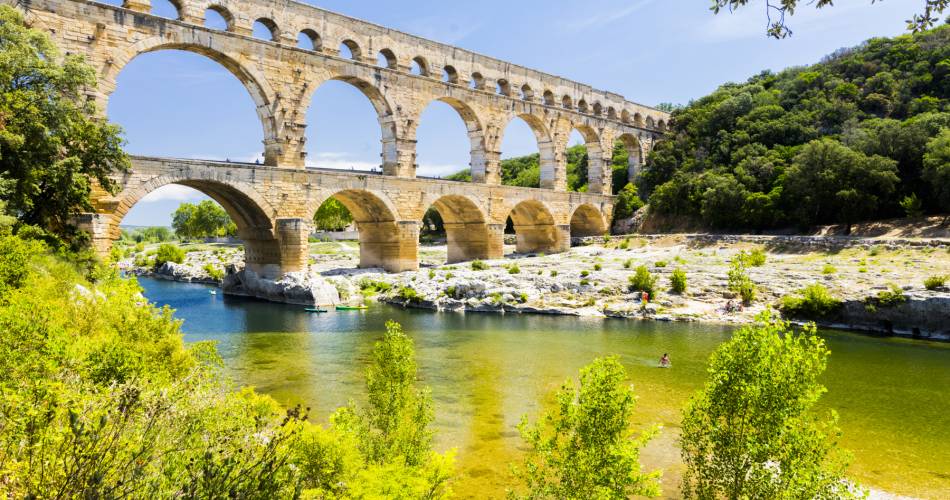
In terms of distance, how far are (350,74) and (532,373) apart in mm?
22144

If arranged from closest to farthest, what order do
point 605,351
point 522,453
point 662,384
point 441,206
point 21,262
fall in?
point 522,453 → point 21,262 → point 662,384 → point 605,351 → point 441,206

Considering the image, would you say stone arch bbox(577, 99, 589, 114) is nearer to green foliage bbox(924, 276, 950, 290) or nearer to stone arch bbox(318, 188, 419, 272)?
stone arch bbox(318, 188, 419, 272)

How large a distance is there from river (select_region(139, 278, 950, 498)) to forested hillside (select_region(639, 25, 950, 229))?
57.1 feet

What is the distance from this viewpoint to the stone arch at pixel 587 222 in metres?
48.5

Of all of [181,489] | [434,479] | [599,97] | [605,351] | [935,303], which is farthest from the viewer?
[599,97]

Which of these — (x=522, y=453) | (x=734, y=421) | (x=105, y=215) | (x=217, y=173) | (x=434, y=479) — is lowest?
(x=522, y=453)

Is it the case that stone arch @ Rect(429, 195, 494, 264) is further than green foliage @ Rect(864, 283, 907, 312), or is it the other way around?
stone arch @ Rect(429, 195, 494, 264)

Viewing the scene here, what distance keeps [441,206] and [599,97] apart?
61.8ft

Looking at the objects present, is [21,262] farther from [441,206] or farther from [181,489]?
[441,206]

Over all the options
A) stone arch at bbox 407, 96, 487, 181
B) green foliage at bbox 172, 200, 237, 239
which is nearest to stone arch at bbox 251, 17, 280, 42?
stone arch at bbox 407, 96, 487, 181

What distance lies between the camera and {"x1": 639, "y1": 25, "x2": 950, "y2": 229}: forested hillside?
34.3 meters

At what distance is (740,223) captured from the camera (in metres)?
40.5

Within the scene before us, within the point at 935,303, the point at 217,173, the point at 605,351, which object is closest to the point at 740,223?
the point at 935,303

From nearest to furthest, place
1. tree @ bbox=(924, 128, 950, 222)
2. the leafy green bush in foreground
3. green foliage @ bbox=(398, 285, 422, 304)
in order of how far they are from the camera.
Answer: the leafy green bush in foreground → green foliage @ bbox=(398, 285, 422, 304) → tree @ bbox=(924, 128, 950, 222)
